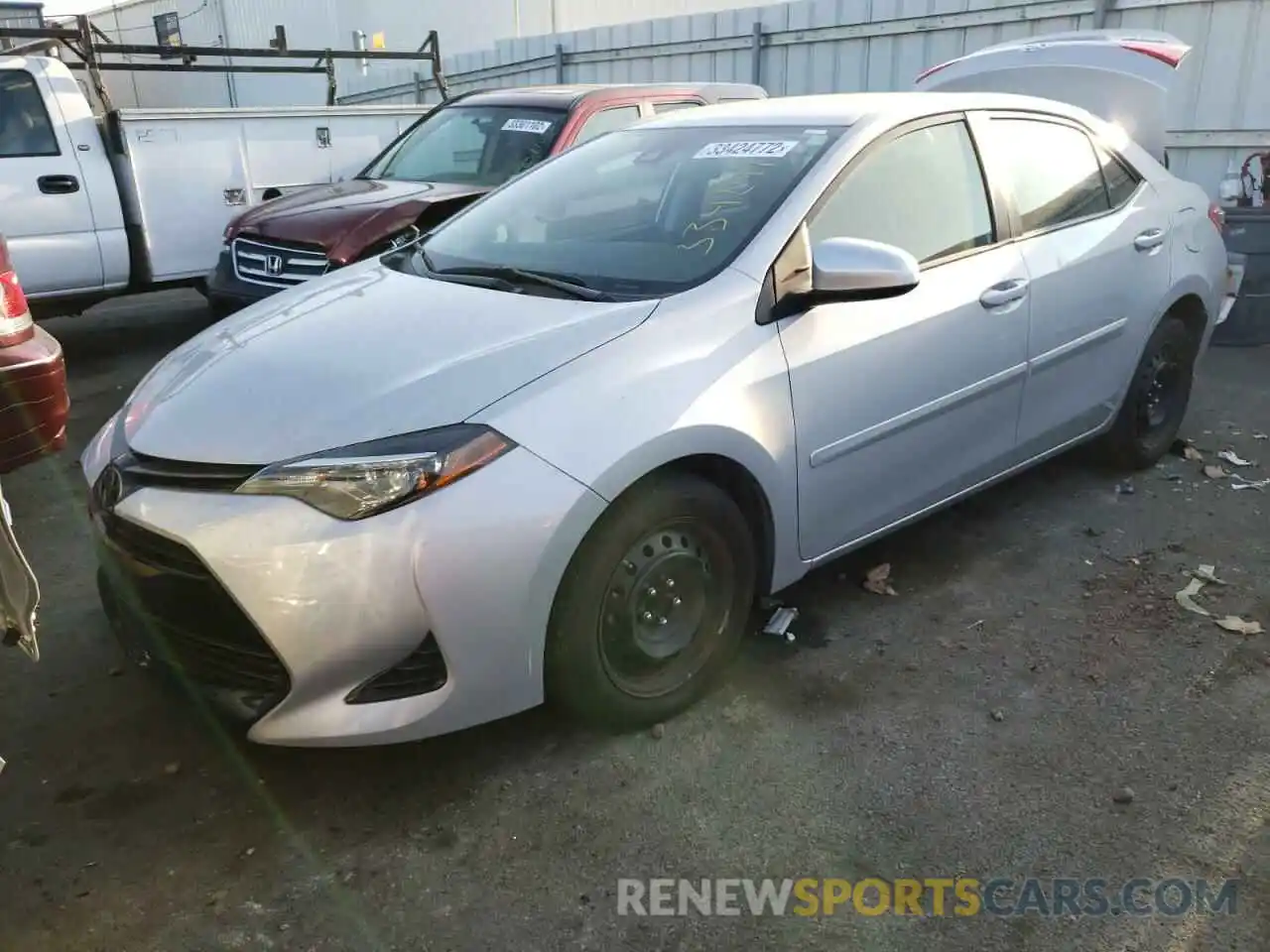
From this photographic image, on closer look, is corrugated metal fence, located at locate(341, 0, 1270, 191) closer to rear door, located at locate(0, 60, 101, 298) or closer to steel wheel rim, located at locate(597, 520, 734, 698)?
rear door, located at locate(0, 60, 101, 298)

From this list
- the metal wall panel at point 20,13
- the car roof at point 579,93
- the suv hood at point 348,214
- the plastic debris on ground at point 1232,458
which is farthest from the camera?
the metal wall panel at point 20,13

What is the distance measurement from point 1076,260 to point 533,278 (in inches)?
82.6

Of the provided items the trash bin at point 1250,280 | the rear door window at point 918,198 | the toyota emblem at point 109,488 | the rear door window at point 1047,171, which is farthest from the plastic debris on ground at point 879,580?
the trash bin at point 1250,280

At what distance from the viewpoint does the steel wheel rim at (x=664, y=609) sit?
8.76ft

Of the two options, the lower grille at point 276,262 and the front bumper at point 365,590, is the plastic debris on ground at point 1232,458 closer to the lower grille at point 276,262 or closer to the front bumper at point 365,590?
the front bumper at point 365,590

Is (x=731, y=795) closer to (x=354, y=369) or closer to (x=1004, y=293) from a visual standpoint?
(x=354, y=369)

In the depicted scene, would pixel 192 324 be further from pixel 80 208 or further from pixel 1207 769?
pixel 1207 769

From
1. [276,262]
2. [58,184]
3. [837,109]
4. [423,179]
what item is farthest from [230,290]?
[837,109]

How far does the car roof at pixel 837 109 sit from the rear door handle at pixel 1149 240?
65cm

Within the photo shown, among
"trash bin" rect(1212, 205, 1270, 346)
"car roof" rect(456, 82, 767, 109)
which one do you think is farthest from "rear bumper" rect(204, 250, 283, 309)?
"trash bin" rect(1212, 205, 1270, 346)

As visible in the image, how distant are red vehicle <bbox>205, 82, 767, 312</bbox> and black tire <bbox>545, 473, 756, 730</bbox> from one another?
3329 mm

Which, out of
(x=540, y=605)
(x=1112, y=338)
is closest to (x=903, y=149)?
(x=1112, y=338)

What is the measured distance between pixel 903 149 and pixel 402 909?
272 centimetres

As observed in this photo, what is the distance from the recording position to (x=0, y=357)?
10.6ft
